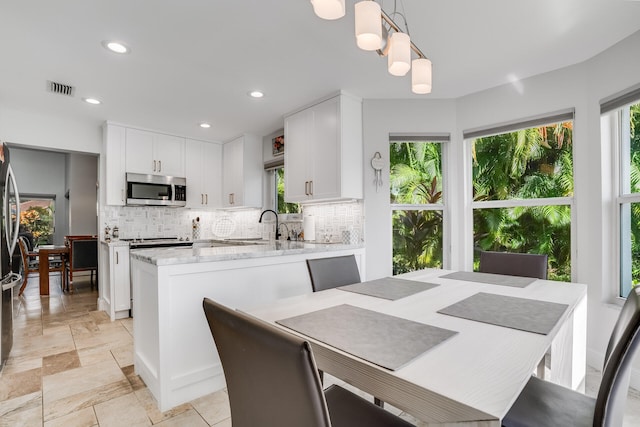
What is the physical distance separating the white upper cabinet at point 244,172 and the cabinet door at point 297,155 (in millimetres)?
1003

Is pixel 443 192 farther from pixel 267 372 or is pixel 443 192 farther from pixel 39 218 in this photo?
pixel 39 218

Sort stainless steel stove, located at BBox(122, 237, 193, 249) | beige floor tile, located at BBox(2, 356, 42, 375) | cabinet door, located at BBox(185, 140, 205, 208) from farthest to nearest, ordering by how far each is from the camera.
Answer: cabinet door, located at BBox(185, 140, 205, 208)
stainless steel stove, located at BBox(122, 237, 193, 249)
beige floor tile, located at BBox(2, 356, 42, 375)

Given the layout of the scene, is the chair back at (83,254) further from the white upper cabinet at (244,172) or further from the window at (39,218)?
the window at (39,218)

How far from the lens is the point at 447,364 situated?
833mm

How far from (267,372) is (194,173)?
15.0 feet

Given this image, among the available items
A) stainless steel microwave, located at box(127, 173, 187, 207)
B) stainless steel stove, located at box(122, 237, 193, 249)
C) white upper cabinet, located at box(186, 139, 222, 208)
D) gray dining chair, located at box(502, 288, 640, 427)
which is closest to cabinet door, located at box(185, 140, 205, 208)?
white upper cabinet, located at box(186, 139, 222, 208)

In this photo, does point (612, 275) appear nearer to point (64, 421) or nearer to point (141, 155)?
point (64, 421)

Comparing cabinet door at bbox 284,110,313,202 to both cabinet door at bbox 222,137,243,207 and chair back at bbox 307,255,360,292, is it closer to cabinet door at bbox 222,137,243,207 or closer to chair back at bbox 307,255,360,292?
cabinet door at bbox 222,137,243,207

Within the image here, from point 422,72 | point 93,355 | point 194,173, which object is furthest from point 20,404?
point 194,173

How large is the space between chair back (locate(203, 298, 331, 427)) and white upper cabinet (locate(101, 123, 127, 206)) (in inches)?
158

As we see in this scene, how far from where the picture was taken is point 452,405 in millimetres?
664

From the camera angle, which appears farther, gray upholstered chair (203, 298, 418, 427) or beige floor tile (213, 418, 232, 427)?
beige floor tile (213, 418, 232, 427)

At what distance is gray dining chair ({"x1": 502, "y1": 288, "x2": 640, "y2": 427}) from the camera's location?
83 centimetres

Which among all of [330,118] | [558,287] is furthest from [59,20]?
[558,287]
